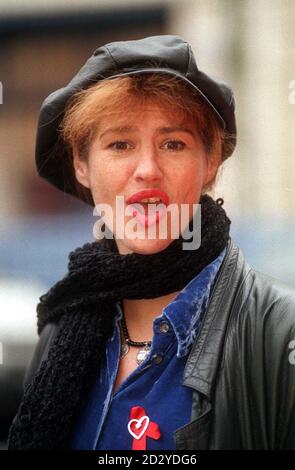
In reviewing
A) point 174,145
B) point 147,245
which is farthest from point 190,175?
point 147,245

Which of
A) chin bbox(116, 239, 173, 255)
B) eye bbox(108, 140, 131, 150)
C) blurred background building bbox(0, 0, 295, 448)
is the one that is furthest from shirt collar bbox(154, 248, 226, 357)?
blurred background building bbox(0, 0, 295, 448)

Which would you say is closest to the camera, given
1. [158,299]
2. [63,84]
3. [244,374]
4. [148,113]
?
[244,374]

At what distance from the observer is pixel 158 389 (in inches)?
51.6

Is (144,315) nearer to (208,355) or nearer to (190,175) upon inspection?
(208,355)

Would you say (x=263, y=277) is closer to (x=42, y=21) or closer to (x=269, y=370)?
(x=269, y=370)

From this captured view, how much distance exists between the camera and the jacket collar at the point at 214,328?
1251mm

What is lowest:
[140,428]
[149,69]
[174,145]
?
[140,428]

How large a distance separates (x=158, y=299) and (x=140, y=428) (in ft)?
1.00

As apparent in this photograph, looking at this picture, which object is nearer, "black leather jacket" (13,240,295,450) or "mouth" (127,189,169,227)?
"black leather jacket" (13,240,295,450)

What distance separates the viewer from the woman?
1249mm

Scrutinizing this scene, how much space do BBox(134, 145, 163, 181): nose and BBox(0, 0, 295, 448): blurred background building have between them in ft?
1.55

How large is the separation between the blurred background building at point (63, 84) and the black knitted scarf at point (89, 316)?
1.23 feet

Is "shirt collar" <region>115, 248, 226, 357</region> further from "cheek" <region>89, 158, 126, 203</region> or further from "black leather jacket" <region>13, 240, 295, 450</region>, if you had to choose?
"cheek" <region>89, 158, 126, 203</region>

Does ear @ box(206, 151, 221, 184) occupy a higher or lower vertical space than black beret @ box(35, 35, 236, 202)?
lower
